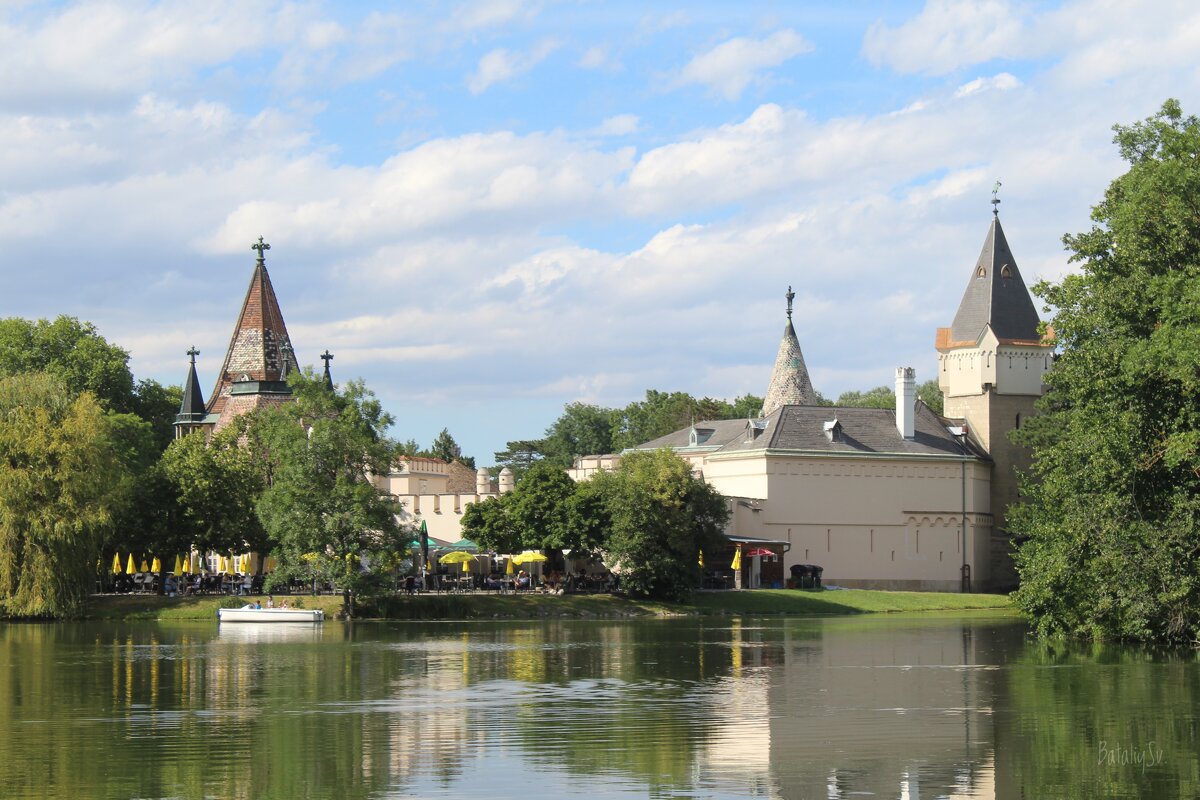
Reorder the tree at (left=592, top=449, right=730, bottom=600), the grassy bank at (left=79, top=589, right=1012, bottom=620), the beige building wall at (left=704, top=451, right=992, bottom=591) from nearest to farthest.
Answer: the grassy bank at (left=79, top=589, right=1012, bottom=620), the tree at (left=592, top=449, right=730, bottom=600), the beige building wall at (left=704, top=451, right=992, bottom=591)

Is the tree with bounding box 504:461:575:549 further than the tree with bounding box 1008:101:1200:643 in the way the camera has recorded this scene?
Yes

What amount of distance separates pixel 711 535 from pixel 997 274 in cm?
2433

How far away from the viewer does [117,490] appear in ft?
189

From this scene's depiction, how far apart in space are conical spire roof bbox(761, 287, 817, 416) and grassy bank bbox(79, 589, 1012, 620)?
18.2 meters

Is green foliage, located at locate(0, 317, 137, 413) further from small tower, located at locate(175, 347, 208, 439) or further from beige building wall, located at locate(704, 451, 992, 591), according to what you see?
beige building wall, located at locate(704, 451, 992, 591)

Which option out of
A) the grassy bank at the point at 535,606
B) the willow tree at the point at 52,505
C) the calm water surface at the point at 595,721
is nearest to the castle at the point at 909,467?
the grassy bank at the point at 535,606

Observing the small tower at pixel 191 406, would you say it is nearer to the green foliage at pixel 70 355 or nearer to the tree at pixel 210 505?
the green foliage at pixel 70 355

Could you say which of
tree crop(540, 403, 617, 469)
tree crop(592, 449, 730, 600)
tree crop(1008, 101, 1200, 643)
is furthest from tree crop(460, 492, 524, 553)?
tree crop(540, 403, 617, 469)

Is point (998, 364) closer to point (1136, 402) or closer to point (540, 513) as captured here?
point (540, 513)

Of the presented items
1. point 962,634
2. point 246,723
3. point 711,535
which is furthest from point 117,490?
point 246,723

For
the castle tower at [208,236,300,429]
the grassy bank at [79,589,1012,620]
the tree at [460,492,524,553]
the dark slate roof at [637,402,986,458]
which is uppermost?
the castle tower at [208,236,300,429]

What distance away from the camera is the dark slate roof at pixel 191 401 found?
90.1 metres

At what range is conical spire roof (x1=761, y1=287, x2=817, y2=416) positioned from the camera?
8881 centimetres

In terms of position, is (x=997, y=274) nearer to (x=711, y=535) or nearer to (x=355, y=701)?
(x=711, y=535)
